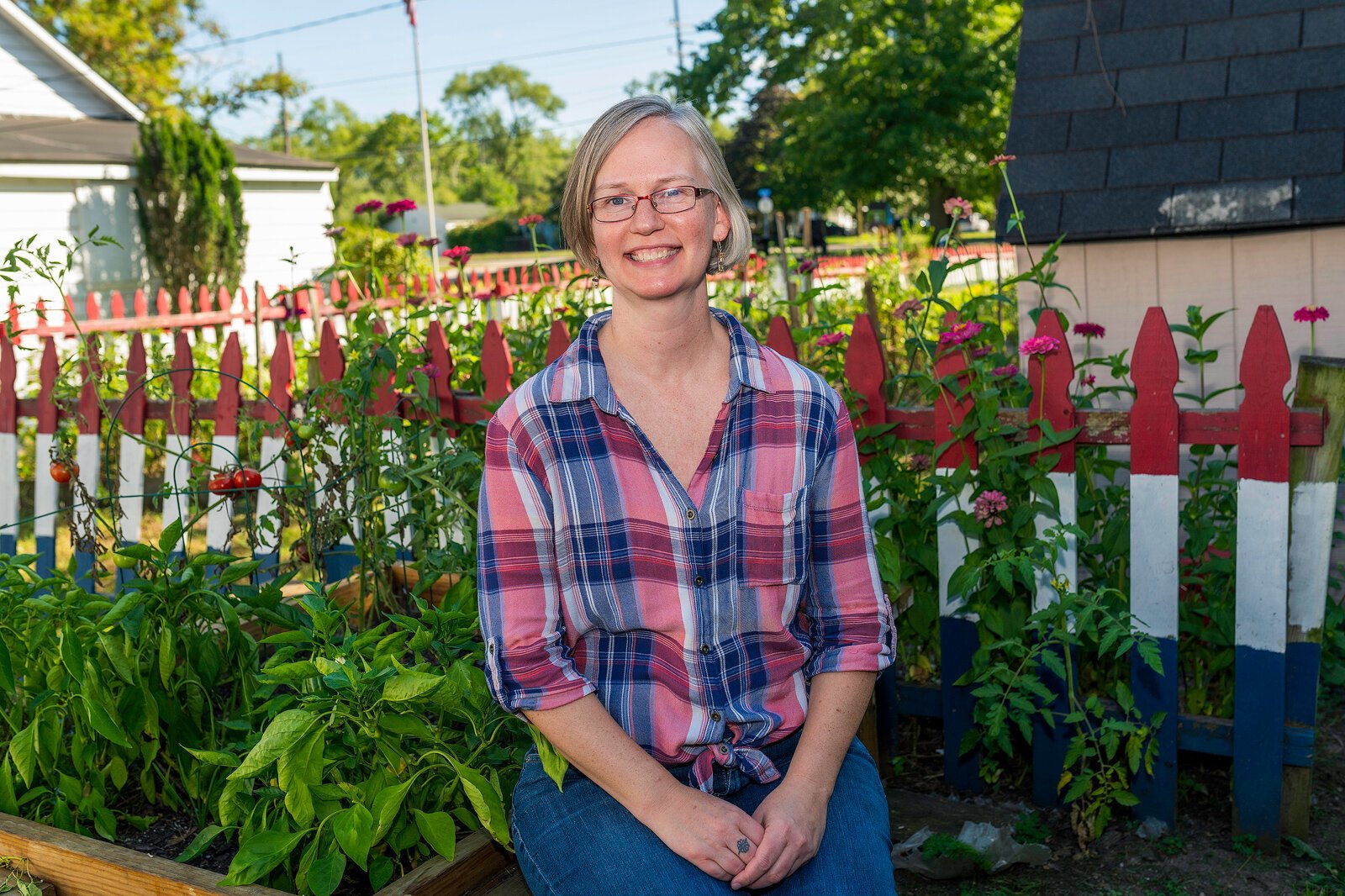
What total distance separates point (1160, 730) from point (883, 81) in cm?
2472

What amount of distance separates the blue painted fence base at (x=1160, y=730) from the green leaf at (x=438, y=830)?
68.6 inches

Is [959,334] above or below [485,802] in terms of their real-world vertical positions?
above

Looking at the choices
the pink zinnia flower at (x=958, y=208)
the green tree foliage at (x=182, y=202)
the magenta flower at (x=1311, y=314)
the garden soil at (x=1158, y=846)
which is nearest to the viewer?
the garden soil at (x=1158, y=846)

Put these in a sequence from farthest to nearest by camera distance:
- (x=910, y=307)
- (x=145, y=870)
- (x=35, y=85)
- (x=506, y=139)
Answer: (x=506, y=139) < (x=35, y=85) < (x=910, y=307) < (x=145, y=870)

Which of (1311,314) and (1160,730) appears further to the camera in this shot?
(1311,314)

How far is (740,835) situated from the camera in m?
1.64

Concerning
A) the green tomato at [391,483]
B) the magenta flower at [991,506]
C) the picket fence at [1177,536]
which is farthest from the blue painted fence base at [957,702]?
the green tomato at [391,483]

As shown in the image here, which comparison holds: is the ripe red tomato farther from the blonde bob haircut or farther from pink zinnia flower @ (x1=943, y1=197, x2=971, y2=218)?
pink zinnia flower @ (x1=943, y1=197, x2=971, y2=218)

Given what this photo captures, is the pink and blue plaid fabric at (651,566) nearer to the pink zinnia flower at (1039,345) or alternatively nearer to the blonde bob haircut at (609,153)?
the blonde bob haircut at (609,153)

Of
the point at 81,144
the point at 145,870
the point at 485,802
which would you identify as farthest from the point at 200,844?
the point at 81,144

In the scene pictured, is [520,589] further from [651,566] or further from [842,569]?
[842,569]

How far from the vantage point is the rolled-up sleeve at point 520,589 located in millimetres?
1736

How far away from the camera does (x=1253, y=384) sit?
2582 mm

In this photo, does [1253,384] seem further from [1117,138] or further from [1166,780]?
[1117,138]
